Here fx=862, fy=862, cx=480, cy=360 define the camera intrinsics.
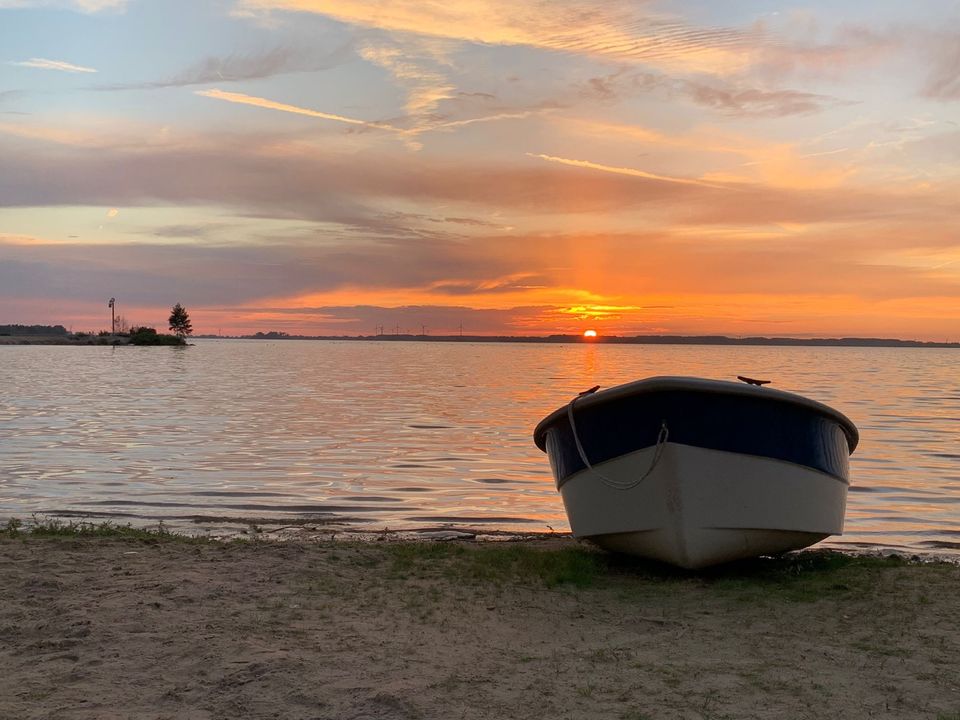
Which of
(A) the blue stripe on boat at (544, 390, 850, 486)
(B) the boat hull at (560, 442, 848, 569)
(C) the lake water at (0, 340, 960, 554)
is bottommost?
(C) the lake water at (0, 340, 960, 554)

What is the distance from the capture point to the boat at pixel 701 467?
820 cm

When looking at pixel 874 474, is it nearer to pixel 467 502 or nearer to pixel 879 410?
pixel 467 502

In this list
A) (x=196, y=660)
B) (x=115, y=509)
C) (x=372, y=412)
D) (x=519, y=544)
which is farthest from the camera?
(x=372, y=412)

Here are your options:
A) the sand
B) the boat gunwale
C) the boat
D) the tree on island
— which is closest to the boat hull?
the boat

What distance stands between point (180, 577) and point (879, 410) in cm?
3212

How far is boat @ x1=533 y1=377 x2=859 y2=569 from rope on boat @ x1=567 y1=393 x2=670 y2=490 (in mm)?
11

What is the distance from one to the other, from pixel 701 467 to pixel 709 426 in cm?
40

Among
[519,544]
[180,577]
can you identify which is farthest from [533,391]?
[180,577]

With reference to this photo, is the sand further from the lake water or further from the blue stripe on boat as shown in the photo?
the lake water

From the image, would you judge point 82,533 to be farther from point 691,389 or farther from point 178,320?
point 178,320

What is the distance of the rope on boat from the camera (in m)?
8.19

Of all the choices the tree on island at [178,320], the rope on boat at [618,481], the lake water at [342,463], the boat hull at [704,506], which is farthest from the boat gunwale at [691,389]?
the tree on island at [178,320]

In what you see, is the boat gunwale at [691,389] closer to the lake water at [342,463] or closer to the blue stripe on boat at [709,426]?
the blue stripe on boat at [709,426]

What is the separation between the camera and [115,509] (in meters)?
13.8
